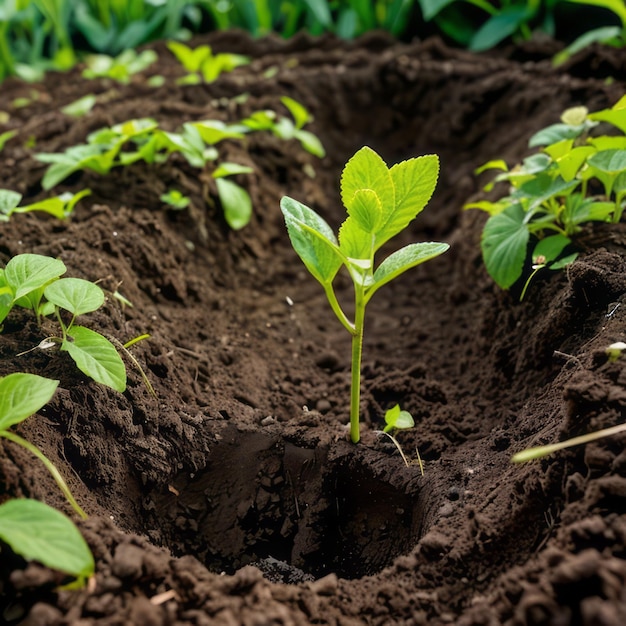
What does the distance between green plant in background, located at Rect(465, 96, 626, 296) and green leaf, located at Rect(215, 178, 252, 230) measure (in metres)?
1.02

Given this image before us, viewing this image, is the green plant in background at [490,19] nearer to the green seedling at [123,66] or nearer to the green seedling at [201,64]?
the green seedling at [201,64]

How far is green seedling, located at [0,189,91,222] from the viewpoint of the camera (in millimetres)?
2084

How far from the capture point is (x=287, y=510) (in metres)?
1.73

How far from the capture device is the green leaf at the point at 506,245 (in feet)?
6.34

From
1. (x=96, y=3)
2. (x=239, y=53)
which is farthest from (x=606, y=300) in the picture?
(x=96, y=3)

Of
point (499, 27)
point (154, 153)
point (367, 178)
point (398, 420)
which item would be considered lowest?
point (398, 420)

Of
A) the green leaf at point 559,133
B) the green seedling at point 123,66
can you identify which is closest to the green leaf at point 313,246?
the green leaf at point 559,133

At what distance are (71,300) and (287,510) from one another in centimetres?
74

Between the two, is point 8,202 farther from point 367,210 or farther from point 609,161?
point 609,161

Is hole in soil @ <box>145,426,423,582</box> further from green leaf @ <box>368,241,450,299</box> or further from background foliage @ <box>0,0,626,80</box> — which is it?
background foliage @ <box>0,0,626,80</box>

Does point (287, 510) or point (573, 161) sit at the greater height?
point (573, 161)

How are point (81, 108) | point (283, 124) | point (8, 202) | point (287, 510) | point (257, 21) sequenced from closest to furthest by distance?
point (287, 510)
point (8, 202)
point (283, 124)
point (81, 108)
point (257, 21)

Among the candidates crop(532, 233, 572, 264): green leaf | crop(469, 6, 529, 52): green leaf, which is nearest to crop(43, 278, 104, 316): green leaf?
crop(532, 233, 572, 264): green leaf

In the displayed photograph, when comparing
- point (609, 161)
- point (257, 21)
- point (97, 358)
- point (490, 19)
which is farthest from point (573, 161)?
point (257, 21)
